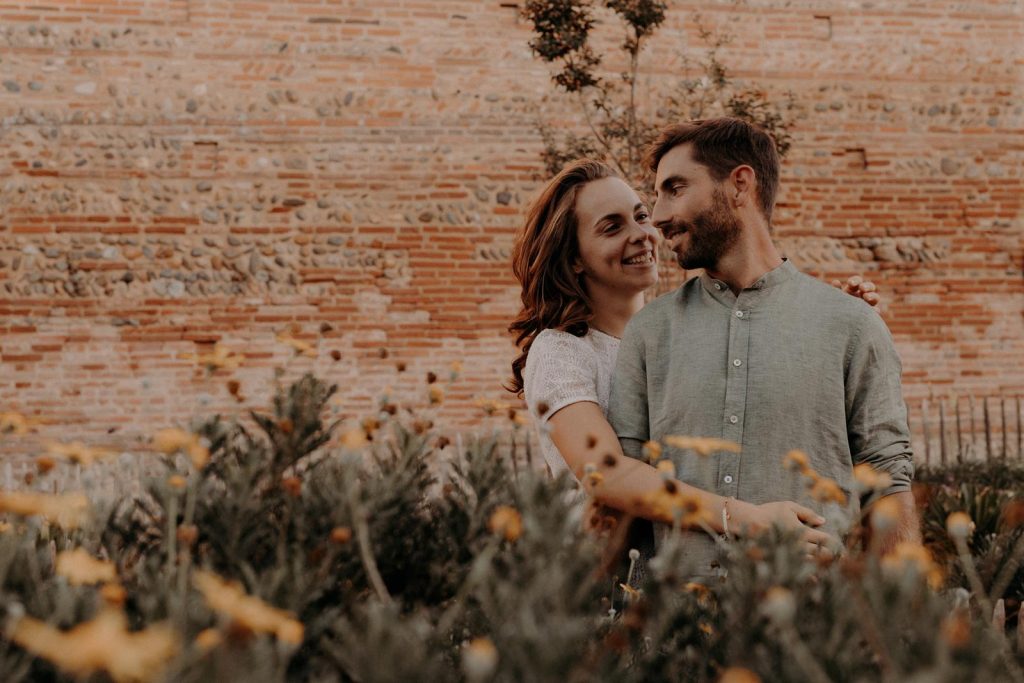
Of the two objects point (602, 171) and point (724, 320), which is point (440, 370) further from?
point (724, 320)

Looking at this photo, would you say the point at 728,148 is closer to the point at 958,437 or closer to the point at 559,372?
the point at 559,372

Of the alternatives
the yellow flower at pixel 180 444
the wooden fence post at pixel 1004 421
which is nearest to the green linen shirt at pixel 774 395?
the yellow flower at pixel 180 444

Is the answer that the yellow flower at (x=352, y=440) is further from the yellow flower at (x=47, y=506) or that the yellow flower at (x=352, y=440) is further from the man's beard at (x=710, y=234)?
the man's beard at (x=710, y=234)

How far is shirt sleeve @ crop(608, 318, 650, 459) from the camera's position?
2498mm

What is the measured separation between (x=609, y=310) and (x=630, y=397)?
52 cm

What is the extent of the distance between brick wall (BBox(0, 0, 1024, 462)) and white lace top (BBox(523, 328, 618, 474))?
6195 mm

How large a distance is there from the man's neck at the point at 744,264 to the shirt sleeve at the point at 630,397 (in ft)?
0.92

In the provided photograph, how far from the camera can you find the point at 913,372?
950 cm

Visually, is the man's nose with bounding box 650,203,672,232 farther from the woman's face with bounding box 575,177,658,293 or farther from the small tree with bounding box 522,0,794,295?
the small tree with bounding box 522,0,794,295

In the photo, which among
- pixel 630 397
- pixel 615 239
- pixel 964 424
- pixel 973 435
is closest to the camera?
pixel 630 397

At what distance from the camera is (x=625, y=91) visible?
952 centimetres

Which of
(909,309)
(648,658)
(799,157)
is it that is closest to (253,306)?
(799,157)

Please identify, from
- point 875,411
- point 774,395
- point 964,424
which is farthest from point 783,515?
point 964,424

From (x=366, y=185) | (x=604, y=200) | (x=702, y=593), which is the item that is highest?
(x=366, y=185)
